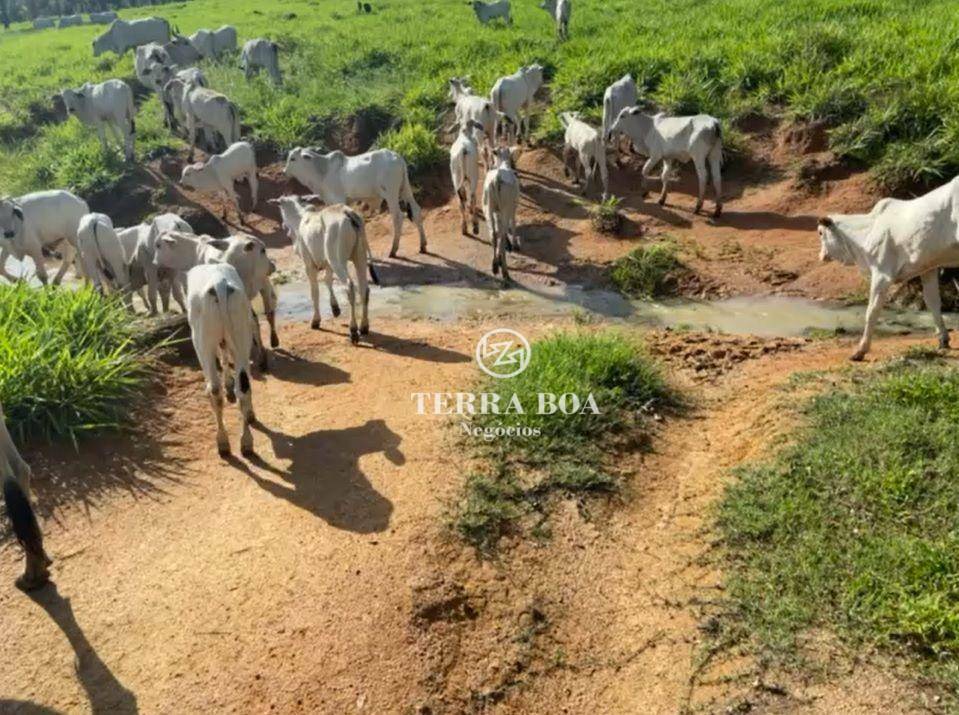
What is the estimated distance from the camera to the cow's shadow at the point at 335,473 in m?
5.13

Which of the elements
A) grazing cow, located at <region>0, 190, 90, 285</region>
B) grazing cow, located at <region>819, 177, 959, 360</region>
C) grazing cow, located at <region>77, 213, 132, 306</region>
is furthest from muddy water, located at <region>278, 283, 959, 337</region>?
grazing cow, located at <region>0, 190, 90, 285</region>

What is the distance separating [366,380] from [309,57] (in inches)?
540

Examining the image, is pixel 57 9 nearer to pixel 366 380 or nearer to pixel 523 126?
pixel 523 126

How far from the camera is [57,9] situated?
168 ft

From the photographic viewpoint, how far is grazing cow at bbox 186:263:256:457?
5586 mm

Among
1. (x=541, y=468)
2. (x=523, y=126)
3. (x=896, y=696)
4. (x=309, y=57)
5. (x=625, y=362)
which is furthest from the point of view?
(x=309, y=57)

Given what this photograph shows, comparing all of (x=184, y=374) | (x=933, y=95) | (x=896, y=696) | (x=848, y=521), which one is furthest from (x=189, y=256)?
(x=933, y=95)

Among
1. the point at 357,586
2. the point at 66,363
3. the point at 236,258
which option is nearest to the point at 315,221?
the point at 236,258

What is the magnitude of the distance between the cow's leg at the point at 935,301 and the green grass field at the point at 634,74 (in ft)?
10.0

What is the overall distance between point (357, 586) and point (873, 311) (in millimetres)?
4955

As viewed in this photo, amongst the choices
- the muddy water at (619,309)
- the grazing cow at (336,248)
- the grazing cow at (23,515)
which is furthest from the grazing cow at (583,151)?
the grazing cow at (23,515)

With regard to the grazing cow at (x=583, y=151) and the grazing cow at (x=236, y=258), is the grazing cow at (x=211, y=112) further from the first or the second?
the grazing cow at (x=236, y=258)

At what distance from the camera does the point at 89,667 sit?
4.09 metres

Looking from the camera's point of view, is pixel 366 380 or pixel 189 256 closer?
pixel 366 380
